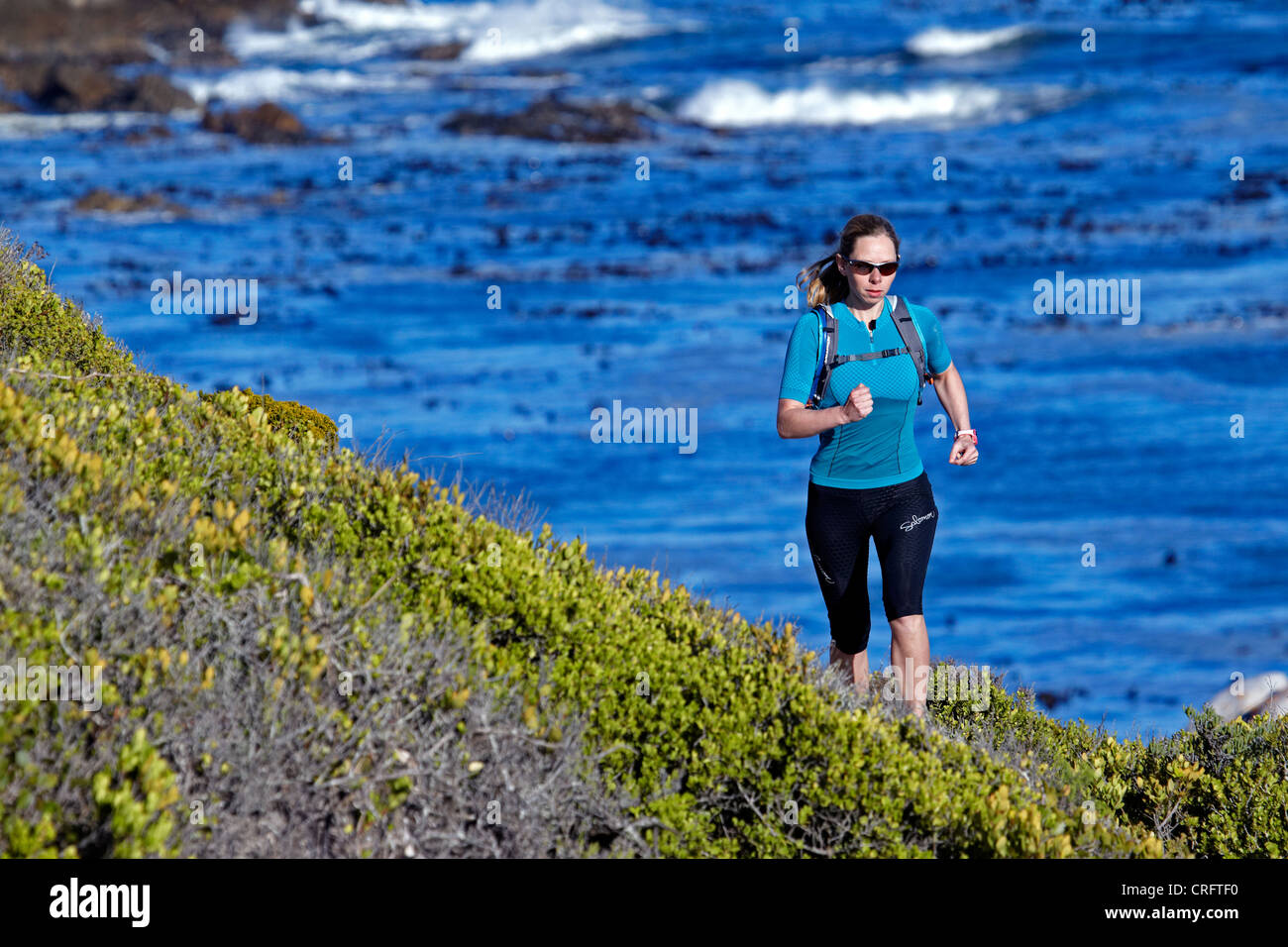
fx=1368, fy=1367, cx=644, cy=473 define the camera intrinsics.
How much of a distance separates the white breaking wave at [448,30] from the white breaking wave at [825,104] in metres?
19.6

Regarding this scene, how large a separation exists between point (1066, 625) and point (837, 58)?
5790 cm

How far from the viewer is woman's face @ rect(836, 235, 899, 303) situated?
19.8 feet

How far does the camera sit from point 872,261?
6.02 meters

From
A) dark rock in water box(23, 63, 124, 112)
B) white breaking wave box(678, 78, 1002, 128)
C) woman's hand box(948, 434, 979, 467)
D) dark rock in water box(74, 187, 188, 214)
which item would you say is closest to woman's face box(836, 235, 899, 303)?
woman's hand box(948, 434, 979, 467)

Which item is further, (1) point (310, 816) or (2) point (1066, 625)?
(2) point (1066, 625)

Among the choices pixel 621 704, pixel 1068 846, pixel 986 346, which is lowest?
pixel 1068 846

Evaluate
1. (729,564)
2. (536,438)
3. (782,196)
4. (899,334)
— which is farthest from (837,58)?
(899,334)

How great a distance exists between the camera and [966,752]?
557 cm

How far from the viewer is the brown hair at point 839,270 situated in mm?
6074

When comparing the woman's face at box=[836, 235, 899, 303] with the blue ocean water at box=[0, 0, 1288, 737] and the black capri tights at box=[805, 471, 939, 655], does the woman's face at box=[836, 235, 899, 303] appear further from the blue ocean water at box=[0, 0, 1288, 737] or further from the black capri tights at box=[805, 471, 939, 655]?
the blue ocean water at box=[0, 0, 1288, 737]

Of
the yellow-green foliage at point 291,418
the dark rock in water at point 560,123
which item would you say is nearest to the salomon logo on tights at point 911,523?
the yellow-green foliage at point 291,418

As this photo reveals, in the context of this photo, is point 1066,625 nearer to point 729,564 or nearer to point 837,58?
point 729,564

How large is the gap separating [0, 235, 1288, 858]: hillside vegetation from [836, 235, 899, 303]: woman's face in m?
1.57

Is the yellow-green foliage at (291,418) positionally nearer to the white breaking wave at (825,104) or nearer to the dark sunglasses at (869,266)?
the dark sunglasses at (869,266)
